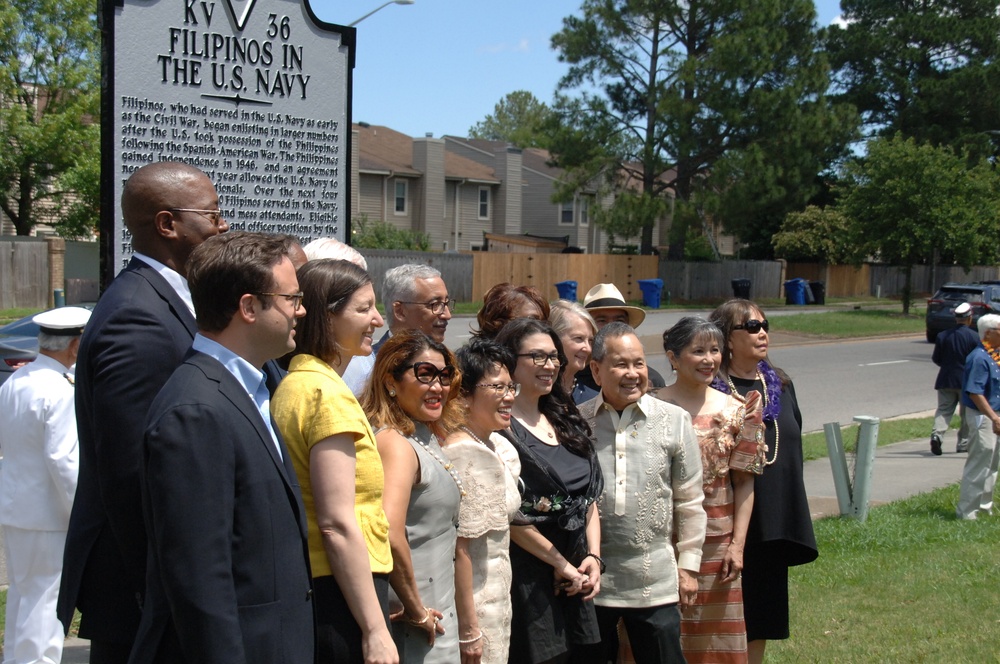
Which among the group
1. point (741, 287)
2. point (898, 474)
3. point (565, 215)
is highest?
point (565, 215)

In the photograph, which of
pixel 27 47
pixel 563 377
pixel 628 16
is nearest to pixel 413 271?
pixel 563 377

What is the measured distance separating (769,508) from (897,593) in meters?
2.33

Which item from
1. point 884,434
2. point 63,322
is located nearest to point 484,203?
point 884,434

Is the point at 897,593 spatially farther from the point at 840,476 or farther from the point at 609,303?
the point at 609,303

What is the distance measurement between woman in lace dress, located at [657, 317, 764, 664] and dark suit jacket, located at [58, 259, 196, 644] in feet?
8.25

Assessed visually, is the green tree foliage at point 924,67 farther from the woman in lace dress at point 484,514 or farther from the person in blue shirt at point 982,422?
the woman in lace dress at point 484,514

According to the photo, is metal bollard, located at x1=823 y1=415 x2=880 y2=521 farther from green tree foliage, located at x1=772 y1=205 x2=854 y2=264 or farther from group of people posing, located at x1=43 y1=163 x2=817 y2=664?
green tree foliage, located at x1=772 y1=205 x2=854 y2=264

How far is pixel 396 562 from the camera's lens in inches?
131

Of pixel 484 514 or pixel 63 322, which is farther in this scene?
pixel 63 322

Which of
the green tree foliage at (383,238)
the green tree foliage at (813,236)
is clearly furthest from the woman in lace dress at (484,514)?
the green tree foliage at (813,236)

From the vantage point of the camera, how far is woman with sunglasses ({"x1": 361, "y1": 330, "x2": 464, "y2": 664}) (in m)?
3.35

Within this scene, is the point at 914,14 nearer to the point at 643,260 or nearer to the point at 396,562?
the point at 643,260

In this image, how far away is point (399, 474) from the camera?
332 centimetres

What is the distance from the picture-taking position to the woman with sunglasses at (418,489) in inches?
132
